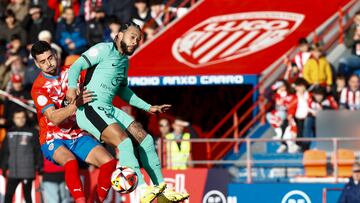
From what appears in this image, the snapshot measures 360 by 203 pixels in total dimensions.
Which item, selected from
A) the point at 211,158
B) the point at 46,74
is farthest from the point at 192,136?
the point at 46,74

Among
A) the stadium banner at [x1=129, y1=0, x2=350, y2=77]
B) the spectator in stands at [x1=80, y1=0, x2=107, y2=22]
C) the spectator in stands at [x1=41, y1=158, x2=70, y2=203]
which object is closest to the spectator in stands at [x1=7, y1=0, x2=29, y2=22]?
the spectator in stands at [x1=80, y1=0, x2=107, y2=22]

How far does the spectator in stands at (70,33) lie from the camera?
25.4 meters

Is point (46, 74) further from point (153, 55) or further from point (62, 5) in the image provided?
point (62, 5)

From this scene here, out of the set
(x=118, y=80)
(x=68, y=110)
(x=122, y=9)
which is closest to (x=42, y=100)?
(x=68, y=110)

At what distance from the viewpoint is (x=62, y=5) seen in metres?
27.1

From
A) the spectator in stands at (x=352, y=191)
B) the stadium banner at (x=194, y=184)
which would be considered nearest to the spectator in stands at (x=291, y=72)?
the stadium banner at (x=194, y=184)

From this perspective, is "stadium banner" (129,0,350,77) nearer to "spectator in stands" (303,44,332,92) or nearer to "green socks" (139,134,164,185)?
"spectator in stands" (303,44,332,92)

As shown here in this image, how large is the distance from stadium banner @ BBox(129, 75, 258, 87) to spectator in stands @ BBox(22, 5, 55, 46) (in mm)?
2468

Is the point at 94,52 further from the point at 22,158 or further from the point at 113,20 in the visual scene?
the point at 113,20

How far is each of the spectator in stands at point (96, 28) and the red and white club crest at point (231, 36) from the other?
159 centimetres

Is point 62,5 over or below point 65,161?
over

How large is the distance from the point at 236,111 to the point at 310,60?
298cm

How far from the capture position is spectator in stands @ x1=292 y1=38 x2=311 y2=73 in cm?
2342

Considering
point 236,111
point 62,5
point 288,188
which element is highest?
point 62,5
